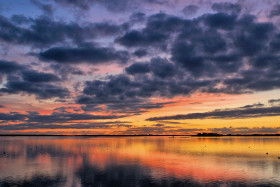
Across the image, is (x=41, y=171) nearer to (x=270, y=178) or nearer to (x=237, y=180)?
(x=237, y=180)

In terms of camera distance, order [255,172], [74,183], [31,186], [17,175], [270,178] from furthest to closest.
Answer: [255,172] → [17,175] → [270,178] → [74,183] → [31,186]

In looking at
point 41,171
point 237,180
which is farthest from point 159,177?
point 41,171

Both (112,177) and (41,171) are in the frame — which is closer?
(112,177)

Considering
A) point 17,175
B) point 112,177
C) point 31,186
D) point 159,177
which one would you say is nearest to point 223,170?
point 159,177

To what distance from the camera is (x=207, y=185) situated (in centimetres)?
3662

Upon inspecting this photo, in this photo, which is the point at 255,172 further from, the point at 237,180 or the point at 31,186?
the point at 31,186

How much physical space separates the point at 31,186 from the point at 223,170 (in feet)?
108

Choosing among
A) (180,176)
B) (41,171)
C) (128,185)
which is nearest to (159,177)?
(180,176)

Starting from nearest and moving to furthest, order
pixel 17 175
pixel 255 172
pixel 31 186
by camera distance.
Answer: pixel 31 186
pixel 17 175
pixel 255 172

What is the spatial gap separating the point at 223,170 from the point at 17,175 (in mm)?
36236

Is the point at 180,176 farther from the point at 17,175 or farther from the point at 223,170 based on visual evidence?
the point at 17,175

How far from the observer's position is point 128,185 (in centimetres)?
3688

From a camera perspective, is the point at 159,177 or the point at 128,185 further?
the point at 159,177

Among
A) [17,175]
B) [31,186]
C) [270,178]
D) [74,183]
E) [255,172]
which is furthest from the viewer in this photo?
[255,172]
